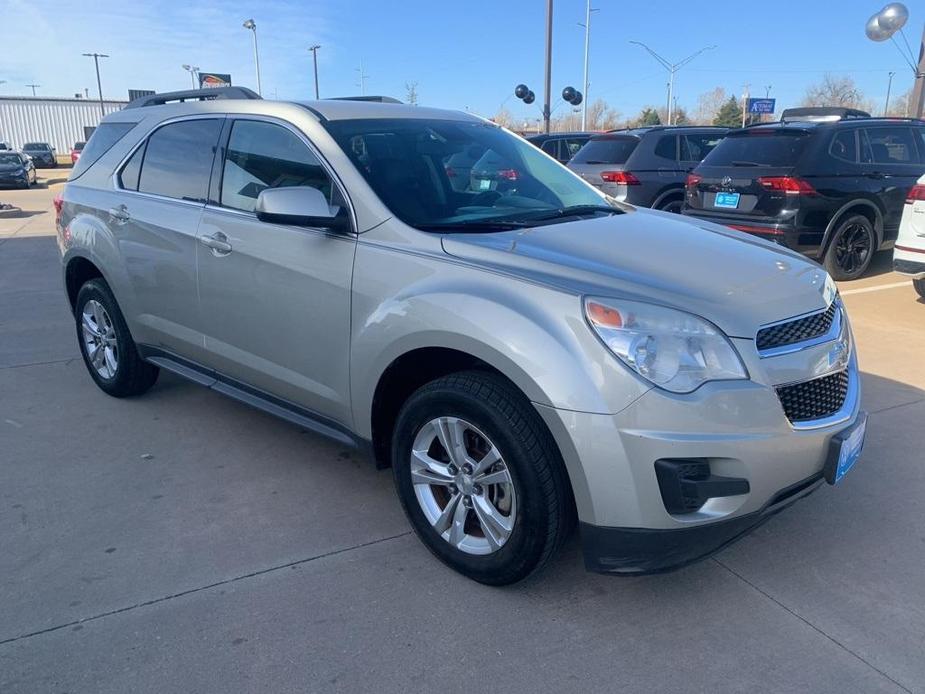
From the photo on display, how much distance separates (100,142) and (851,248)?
749 cm

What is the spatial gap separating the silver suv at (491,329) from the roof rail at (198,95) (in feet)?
0.14

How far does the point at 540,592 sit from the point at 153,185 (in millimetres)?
3105

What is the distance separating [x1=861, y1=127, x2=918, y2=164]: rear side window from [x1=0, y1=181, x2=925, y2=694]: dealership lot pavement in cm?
527

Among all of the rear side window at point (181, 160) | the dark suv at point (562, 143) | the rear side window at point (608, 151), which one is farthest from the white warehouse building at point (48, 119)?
the rear side window at point (181, 160)

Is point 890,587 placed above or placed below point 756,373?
below

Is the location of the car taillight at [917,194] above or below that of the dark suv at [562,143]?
below

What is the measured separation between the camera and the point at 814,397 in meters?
2.63

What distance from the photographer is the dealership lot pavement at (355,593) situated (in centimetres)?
241

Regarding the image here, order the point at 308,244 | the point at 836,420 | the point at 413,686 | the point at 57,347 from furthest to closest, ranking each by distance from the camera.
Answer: the point at 57,347, the point at 308,244, the point at 836,420, the point at 413,686

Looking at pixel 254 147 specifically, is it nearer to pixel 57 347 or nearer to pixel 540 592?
pixel 540 592

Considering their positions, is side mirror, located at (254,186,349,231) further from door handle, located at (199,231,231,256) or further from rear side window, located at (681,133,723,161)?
rear side window, located at (681,133,723,161)

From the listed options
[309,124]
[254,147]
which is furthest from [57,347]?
[309,124]

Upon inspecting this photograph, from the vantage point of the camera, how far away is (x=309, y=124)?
339 centimetres

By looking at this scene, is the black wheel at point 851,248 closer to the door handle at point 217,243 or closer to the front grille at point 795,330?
the front grille at point 795,330
